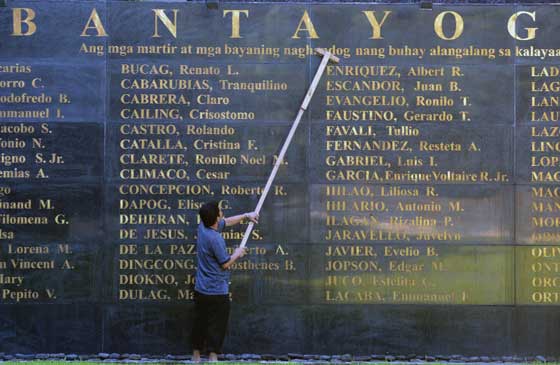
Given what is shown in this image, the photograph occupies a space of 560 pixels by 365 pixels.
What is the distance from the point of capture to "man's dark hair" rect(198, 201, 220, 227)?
326 inches

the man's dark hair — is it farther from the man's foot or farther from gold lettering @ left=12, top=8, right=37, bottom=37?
gold lettering @ left=12, top=8, right=37, bottom=37

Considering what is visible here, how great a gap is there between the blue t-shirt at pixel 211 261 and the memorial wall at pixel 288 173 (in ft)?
2.59

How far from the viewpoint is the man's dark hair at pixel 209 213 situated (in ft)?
27.2

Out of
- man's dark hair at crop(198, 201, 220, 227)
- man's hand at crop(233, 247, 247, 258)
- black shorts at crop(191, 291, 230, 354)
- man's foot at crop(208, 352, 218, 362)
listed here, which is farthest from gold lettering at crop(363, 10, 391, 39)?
man's foot at crop(208, 352, 218, 362)

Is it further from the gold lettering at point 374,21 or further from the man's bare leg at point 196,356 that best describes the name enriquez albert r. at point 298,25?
the man's bare leg at point 196,356

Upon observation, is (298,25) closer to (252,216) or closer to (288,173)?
(288,173)

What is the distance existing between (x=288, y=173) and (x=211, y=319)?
2.02 meters

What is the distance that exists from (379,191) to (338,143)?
77 centimetres

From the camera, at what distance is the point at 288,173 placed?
30.3 feet

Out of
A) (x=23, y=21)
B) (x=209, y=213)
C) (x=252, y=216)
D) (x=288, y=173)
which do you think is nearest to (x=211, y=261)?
(x=209, y=213)

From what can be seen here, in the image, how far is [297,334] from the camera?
918cm

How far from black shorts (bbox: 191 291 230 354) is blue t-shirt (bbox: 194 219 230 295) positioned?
0.09 meters

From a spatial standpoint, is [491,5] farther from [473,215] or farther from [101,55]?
[101,55]

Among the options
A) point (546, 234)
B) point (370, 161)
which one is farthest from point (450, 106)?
point (546, 234)
